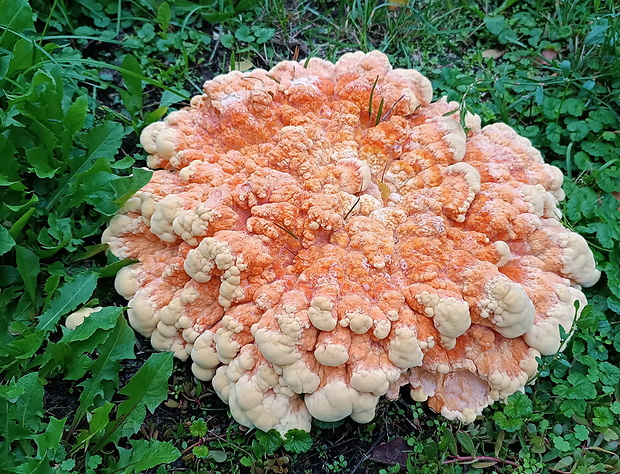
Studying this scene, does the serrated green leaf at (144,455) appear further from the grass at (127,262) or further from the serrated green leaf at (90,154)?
the serrated green leaf at (90,154)

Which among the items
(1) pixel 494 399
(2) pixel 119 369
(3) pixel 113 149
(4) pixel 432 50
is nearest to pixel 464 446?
(1) pixel 494 399

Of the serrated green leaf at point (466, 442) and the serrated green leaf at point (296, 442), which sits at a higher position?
the serrated green leaf at point (296, 442)

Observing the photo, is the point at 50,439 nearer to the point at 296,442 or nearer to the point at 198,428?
the point at 198,428

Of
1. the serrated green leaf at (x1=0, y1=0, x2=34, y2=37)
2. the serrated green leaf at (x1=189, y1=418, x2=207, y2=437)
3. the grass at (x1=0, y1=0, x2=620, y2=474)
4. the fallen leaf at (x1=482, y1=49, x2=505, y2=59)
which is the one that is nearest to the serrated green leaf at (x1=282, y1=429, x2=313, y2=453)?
the grass at (x1=0, y1=0, x2=620, y2=474)

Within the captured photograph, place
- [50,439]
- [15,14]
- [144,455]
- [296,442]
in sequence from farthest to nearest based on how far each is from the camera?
1. [15,14]
2. [296,442]
3. [144,455]
4. [50,439]

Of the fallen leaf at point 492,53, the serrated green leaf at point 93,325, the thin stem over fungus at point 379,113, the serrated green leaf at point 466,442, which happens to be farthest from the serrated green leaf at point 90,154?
the fallen leaf at point 492,53

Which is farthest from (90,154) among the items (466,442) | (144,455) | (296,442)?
(466,442)

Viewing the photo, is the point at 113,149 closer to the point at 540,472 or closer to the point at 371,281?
the point at 371,281
